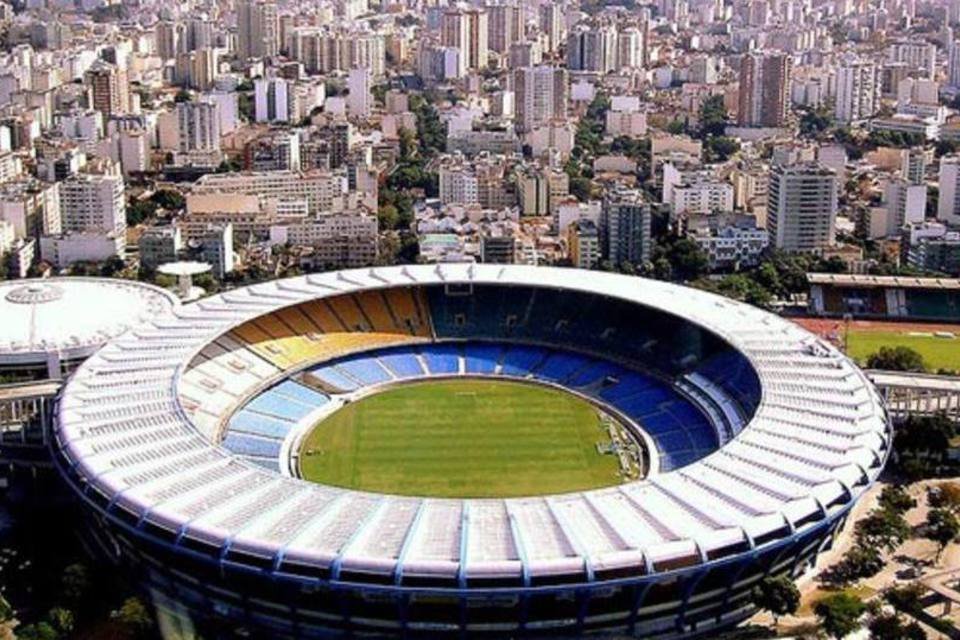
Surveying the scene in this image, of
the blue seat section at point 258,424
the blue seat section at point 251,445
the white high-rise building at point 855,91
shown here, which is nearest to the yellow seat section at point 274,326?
the blue seat section at point 258,424

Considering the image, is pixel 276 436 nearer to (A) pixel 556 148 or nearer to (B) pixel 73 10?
(A) pixel 556 148

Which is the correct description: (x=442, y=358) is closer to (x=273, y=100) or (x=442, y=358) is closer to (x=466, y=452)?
(x=466, y=452)

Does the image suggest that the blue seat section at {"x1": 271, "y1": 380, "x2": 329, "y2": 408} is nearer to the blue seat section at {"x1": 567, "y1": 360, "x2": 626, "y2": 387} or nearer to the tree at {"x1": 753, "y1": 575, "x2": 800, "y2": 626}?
the blue seat section at {"x1": 567, "y1": 360, "x2": 626, "y2": 387}

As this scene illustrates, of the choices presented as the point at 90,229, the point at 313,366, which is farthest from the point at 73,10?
the point at 313,366

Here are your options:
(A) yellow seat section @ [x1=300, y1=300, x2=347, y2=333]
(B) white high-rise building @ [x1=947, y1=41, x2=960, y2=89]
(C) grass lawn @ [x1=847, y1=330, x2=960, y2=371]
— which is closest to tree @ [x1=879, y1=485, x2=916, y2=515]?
(C) grass lawn @ [x1=847, y1=330, x2=960, y2=371]

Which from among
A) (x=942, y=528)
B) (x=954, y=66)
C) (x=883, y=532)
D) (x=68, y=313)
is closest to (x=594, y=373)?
(x=883, y=532)

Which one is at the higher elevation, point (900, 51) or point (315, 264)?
point (900, 51)
